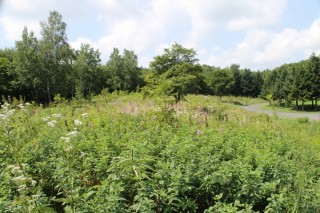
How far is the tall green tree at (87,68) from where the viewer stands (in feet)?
149

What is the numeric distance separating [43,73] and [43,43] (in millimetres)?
3773

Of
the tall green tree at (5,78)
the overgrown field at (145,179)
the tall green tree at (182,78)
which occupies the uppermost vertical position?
the tall green tree at (5,78)

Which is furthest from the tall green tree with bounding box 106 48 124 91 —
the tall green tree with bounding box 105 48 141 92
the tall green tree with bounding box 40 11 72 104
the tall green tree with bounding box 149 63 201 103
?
the tall green tree with bounding box 149 63 201 103

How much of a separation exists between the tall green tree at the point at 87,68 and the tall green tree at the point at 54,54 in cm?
639

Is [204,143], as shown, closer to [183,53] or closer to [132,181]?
[132,181]

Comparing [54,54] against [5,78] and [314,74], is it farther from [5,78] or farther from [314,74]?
[314,74]

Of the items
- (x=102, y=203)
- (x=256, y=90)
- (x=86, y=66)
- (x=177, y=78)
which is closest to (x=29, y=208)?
(x=102, y=203)

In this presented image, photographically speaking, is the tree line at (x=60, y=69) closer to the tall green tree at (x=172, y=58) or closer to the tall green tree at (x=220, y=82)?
the tall green tree at (x=172, y=58)

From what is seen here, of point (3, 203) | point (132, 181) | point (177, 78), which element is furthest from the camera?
point (177, 78)

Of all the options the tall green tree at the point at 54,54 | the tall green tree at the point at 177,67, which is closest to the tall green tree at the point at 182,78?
the tall green tree at the point at 177,67

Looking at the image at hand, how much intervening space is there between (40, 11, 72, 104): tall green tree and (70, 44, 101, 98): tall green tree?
251 inches

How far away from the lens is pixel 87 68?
155 ft

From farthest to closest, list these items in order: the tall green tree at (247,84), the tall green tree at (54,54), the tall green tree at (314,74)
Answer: the tall green tree at (247,84) < the tall green tree at (314,74) < the tall green tree at (54,54)

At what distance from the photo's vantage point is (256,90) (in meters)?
74.4
